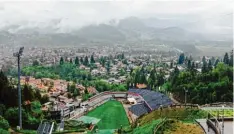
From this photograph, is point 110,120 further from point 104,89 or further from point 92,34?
point 92,34

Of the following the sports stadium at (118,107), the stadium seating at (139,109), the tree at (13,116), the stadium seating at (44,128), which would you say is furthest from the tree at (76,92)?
the stadium seating at (44,128)

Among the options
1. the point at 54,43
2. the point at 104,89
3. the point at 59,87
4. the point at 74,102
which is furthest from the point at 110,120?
the point at 54,43

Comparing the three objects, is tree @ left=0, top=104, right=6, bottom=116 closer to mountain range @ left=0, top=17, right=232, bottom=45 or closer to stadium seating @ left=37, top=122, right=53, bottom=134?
stadium seating @ left=37, top=122, right=53, bottom=134

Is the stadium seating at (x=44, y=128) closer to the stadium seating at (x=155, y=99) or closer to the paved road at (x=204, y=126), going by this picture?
the paved road at (x=204, y=126)

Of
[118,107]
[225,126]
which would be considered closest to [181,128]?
[225,126]

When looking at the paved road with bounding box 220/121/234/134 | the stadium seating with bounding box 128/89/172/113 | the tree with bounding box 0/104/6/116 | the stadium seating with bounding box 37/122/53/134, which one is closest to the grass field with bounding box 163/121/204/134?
the paved road with bounding box 220/121/234/134

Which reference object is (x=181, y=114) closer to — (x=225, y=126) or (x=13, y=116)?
(x=225, y=126)

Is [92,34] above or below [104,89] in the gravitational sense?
above

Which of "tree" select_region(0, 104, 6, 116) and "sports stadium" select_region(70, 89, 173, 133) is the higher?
"tree" select_region(0, 104, 6, 116)
